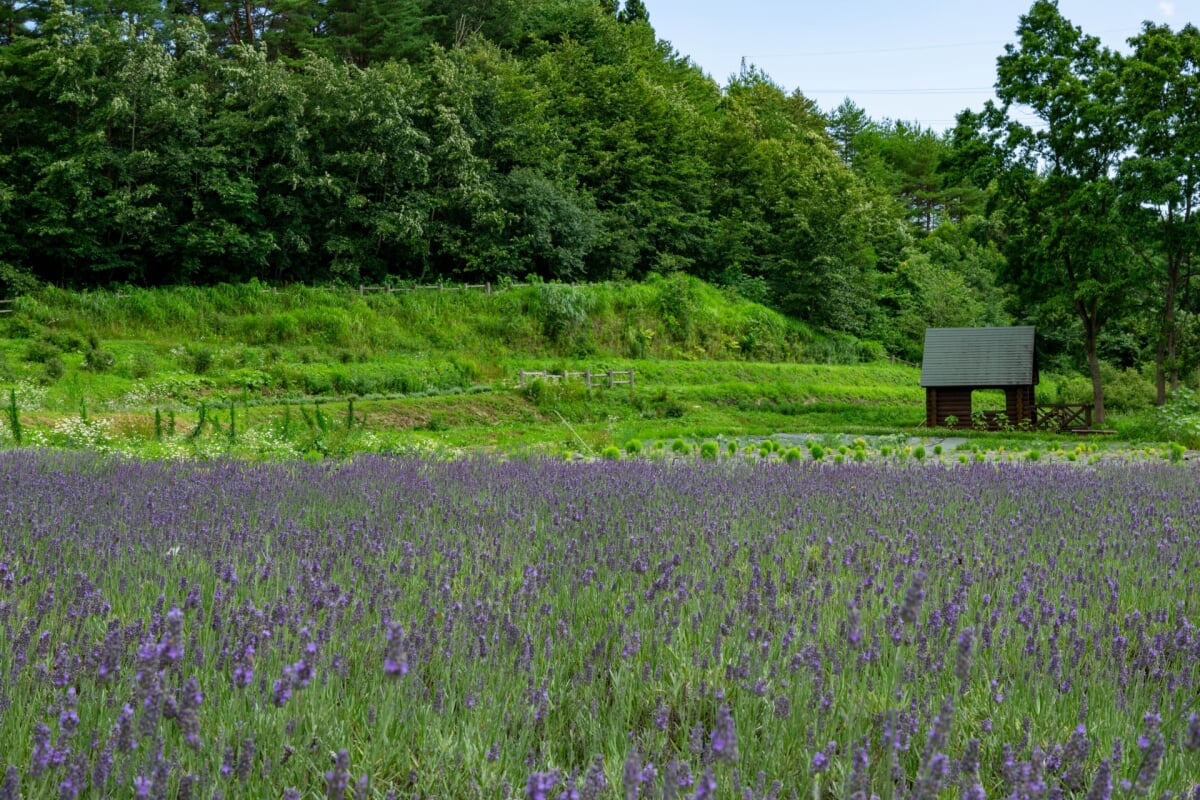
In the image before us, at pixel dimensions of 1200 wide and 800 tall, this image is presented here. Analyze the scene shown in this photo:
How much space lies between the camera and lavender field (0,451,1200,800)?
5.86 ft

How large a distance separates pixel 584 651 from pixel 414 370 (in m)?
23.1

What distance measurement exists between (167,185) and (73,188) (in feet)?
9.74

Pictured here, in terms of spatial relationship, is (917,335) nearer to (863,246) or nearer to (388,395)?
(863,246)

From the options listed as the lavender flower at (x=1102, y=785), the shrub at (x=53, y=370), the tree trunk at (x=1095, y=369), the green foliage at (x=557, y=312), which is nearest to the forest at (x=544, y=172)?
the tree trunk at (x=1095, y=369)

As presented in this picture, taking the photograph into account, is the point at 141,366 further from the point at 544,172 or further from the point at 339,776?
the point at 339,776

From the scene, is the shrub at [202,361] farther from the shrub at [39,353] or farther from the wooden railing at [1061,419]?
the wooden railing at [1061,419]

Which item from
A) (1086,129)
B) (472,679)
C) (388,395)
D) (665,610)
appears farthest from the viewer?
(1086,129)

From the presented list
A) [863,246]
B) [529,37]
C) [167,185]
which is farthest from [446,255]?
[863,246]

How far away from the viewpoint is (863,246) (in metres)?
46.8

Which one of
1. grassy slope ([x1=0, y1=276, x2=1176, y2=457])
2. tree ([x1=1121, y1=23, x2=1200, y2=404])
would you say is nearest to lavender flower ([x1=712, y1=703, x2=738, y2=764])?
grassy slope ([x1=0, y1=276, x2=1176, y2=457])

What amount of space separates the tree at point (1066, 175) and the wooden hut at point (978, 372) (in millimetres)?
1398

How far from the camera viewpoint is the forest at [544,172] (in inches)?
955

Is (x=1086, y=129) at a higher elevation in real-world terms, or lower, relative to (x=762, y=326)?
higher

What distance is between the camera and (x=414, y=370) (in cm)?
2525
